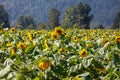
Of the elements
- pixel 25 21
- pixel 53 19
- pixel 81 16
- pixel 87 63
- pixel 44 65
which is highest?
pixel 44 65

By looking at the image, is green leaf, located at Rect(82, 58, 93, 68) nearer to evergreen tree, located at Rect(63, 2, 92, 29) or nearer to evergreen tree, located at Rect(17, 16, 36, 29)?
evergreen tree, located at Rect(63, 2, 92, 29)

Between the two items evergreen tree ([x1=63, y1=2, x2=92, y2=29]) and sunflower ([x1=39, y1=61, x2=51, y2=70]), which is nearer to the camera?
sunflower ([x1=39, y1=61, x2=51, y2=70])

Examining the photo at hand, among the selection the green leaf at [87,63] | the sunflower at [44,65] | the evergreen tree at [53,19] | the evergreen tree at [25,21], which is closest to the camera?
the sunflower at [44,65]

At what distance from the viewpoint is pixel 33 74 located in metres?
2.66

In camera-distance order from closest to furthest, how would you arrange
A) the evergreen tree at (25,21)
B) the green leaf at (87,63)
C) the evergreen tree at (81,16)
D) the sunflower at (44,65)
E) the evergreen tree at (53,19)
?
the sunflower at (44,65) < the green leaf at (87,63) < the evergreen tree at (81,16) < the evergreen tree at (53,19) < the evergreen tree at (25,21)

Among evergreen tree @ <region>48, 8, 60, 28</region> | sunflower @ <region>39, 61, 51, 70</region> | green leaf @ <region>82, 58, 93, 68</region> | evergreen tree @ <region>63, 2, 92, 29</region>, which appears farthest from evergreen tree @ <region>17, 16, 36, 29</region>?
sunflower @ <region>39, 61, 51, 70</region>

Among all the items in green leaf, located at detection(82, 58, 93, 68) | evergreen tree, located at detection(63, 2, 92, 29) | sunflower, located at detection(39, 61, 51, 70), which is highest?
sunflower, located at detection(39, 61, 51, 70)

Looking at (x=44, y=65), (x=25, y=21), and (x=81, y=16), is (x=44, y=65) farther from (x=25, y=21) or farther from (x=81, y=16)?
(x=25, y=21)

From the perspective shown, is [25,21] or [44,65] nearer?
[44,65]

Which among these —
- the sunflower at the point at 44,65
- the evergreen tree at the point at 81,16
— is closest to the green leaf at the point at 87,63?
the sunflower at the point at 44,65

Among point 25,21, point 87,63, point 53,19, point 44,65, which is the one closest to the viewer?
point 44,65

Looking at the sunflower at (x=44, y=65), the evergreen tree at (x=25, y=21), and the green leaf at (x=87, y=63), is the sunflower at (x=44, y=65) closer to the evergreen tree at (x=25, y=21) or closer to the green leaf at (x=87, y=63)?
the green leaf at (x=87, y=63)

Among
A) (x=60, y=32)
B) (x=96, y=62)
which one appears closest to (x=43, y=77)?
(x=96, y=62)

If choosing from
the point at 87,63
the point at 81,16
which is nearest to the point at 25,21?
the point at 81,16
